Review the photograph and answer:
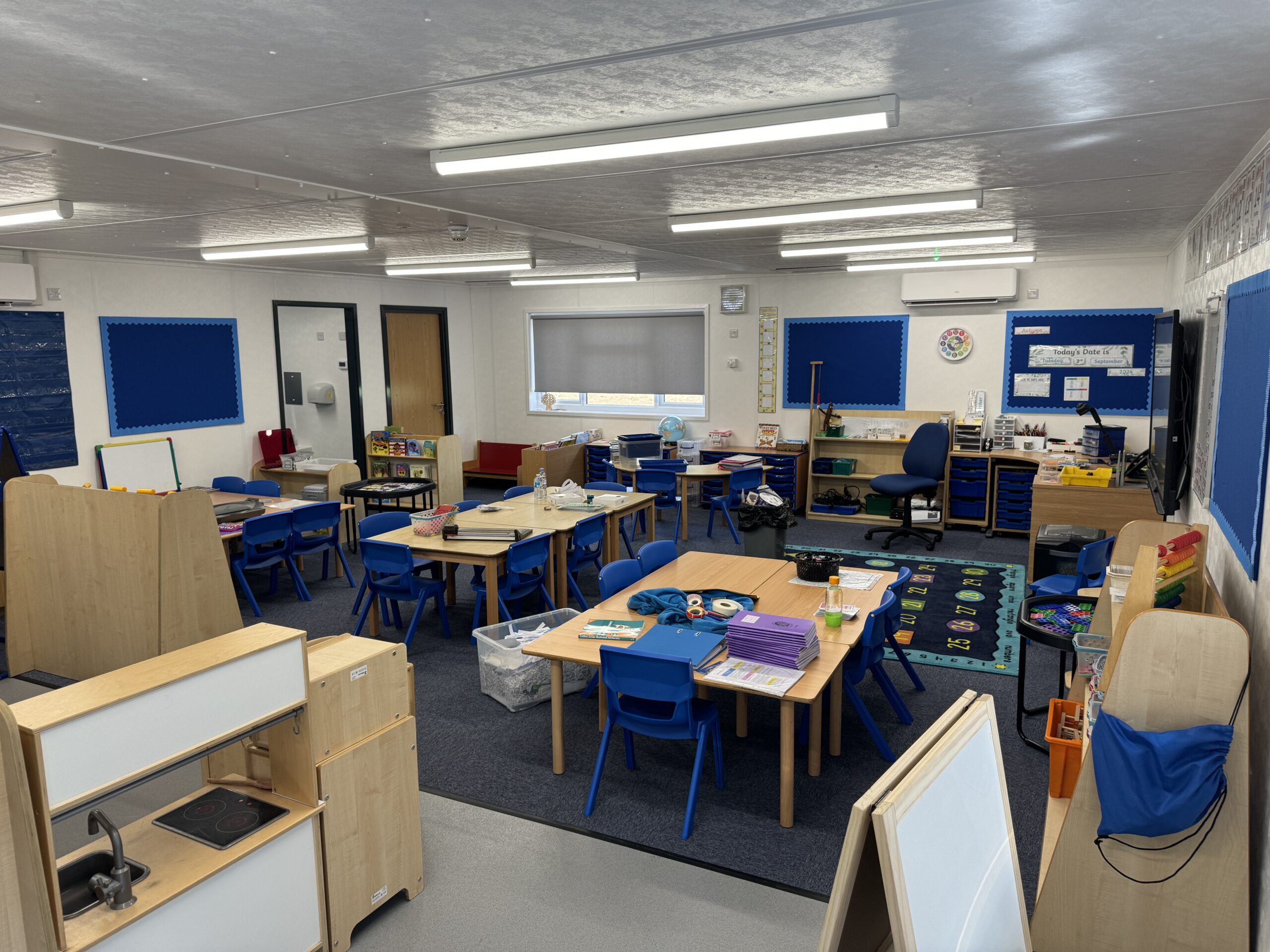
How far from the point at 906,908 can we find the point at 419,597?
463 cm

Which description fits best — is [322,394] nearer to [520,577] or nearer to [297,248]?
[297,248]

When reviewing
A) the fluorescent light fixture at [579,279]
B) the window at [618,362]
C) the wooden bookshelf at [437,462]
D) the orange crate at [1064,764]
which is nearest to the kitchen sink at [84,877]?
the orange crate at [1064,764]

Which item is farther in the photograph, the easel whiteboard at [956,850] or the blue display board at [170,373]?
the blue display board at [170,373]

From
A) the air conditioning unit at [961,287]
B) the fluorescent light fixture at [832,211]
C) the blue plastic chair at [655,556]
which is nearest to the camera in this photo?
the fluorescent light fixture at [832,211]

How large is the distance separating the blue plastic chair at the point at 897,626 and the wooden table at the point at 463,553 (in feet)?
8.15

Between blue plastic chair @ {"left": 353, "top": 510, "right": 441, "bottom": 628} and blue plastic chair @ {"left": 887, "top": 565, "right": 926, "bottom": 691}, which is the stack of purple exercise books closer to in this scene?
blue plastic chair @ {"left": 887, "top": 565, "right": 926, "bottom": 691}

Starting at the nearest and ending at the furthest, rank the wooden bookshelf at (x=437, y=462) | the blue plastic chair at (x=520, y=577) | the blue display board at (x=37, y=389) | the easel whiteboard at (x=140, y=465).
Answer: the blue plastic chair at (x=520, y=577) → the blue display board at (x=37, y=389) → the easel whiteboard at (x=140, y=465) → the wooden bookshelf at (x=437, y=462)

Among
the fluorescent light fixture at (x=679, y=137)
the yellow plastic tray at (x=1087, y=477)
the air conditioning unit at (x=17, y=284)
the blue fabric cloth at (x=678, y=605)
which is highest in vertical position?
the fluorescent light fixture at (x=679, y=137)

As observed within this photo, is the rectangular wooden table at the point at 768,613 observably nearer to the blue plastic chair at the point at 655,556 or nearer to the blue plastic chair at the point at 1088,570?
the blue plastic chair at the point at 655,556

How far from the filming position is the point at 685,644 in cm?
387

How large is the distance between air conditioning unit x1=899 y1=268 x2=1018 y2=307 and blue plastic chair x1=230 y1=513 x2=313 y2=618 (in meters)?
6.98

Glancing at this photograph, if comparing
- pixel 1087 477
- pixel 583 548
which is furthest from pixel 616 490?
pixel 1087 477

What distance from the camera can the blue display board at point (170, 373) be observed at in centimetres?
782

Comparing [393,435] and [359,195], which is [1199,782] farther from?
[393,435]
